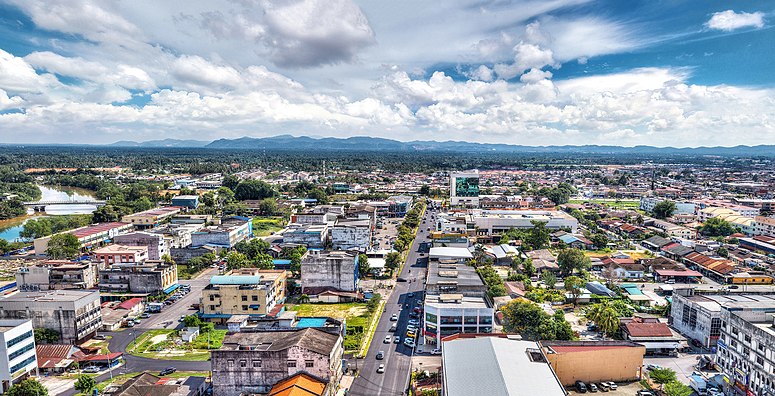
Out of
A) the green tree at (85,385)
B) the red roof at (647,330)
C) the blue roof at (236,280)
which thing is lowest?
the green tree at (85,385)

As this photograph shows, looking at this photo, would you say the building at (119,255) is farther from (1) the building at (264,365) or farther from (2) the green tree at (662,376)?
(2) the green tree at (662,376)

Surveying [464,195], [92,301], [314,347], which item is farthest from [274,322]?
[464,195]

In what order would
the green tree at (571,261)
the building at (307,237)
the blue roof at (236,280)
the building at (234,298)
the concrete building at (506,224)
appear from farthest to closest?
1. the concrete building at (506,224)
2. the building at (307,237)
3. the green tree at (571,261)
4. the blue roof at (236,280)
5. the building at (234,298)

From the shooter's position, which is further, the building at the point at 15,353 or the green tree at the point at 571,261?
the green tree at the point at 571,261

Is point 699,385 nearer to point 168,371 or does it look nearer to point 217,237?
point 168,371

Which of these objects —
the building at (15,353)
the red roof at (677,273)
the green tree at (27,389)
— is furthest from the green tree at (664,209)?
the building at (15,353)

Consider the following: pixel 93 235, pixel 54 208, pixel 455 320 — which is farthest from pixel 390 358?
pixel 54 208
